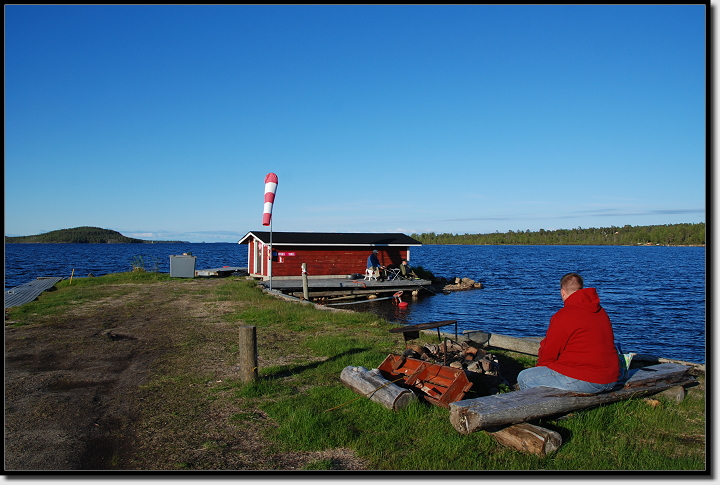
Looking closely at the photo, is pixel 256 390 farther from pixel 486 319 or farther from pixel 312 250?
pixel 312 250

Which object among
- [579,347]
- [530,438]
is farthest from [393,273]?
[530,438]

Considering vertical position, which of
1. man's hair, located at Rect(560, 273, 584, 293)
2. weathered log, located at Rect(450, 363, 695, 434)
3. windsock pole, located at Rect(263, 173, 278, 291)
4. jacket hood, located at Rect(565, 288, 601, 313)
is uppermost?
windsock pole, located at Rect(263, 173, 278, 291)

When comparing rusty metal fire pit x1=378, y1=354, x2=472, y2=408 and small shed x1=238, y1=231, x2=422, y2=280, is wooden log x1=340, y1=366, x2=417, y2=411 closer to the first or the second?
rusty metal fire pit x1=378, y1=354, x2=472, y2=408

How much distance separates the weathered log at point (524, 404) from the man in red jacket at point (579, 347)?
16 cm

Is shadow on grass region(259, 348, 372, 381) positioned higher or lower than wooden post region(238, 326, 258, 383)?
lower

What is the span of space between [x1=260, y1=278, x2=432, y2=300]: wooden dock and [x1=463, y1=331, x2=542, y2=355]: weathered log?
16201 millimetres

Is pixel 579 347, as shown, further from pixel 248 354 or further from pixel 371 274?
pixel 371 274

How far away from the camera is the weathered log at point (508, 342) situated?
9961 millimetres

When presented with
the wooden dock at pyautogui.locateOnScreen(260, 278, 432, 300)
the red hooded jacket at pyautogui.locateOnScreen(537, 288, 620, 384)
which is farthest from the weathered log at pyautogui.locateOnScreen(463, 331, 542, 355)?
the wooden dock at pyautogui.locateOnScreen(260, 278, 432, 300)

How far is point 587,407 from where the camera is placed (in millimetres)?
5910

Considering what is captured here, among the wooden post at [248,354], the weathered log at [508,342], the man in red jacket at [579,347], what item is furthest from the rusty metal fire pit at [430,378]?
the weathered log at [508,342]

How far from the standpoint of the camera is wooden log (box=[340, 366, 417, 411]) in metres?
6.18

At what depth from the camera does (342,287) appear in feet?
90.9

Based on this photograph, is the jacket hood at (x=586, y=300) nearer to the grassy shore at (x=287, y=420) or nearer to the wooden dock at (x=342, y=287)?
the grassy shore at (x=287, y=420)
